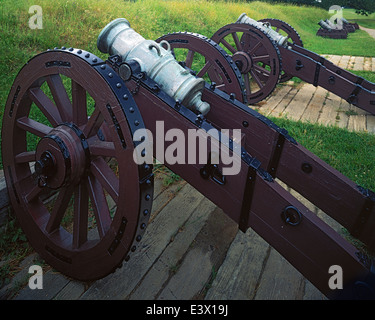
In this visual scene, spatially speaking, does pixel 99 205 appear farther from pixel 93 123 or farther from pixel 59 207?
pixel 93 123

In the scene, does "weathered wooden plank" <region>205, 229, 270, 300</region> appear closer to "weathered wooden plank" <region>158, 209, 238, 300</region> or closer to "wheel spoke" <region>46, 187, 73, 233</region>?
"weathered wooden plank" <region>158, 209, 238, 300</region>

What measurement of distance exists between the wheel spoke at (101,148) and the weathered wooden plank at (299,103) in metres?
3.47

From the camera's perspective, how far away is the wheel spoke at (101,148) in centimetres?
166

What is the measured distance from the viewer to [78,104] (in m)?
1.79

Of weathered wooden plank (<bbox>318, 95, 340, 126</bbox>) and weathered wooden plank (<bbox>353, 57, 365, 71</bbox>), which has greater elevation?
weathered wooden plank (<bbox>318, 95, 340, 126</bbox>)

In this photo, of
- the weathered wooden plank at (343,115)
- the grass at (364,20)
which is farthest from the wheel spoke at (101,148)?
the grass at (364,20)

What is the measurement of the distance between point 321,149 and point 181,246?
2181mm

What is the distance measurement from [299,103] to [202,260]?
4018mm

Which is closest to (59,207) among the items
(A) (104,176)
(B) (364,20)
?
(A) (104,176)

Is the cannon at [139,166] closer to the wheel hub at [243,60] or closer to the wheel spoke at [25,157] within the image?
the wheel spoke at [25,157]

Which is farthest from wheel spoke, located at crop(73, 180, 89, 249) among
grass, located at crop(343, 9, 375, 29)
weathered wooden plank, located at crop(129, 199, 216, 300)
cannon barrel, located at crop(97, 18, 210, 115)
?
grass, located at crop(343, 9, 375, 29)

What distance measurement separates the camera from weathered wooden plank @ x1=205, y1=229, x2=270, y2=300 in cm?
196
